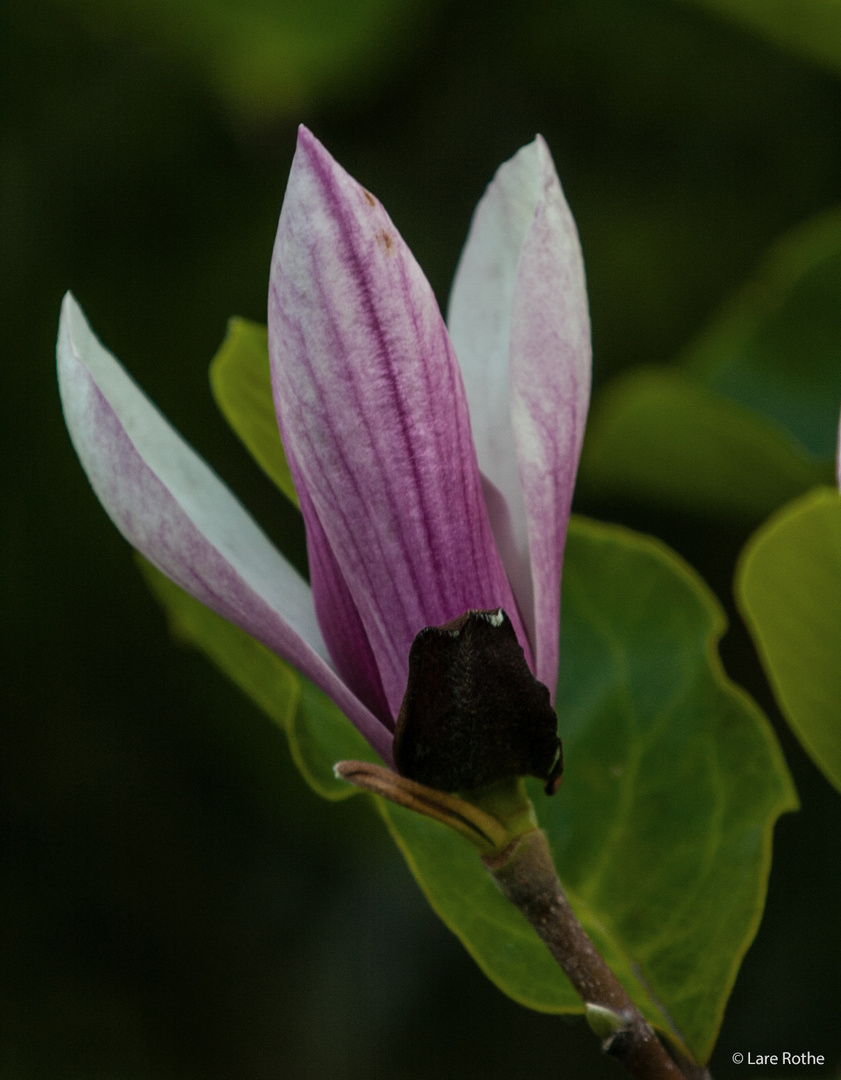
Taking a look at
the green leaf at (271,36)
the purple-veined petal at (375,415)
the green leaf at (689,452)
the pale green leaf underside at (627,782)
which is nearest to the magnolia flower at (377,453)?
the purple-veined petal at (375,415)

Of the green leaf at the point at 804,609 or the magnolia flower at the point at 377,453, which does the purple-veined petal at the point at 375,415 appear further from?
the green leaf at the point at 804,609

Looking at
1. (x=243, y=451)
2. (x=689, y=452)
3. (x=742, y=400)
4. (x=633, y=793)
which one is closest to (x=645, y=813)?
(x=633, y=793)

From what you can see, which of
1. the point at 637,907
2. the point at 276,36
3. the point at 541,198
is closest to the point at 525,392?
the point at 541,198

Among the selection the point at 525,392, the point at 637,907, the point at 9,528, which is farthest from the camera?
the point at 9,528

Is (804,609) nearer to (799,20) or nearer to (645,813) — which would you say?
(645,813)

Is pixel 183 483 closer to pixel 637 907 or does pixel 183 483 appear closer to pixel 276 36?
pixel 637 907
